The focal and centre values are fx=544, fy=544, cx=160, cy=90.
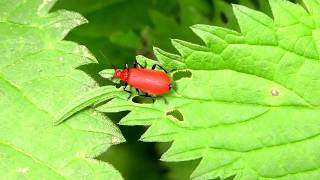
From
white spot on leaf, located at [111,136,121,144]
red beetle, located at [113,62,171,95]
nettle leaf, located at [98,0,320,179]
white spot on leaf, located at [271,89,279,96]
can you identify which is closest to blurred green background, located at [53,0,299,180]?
red beetle, located at [113,62,171,95]

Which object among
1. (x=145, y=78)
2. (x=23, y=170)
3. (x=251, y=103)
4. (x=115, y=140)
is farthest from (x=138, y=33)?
(x=23, y=170)

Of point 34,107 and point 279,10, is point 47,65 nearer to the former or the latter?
point 34,107

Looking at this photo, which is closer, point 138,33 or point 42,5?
point 42,5

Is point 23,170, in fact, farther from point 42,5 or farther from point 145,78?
point 42,5

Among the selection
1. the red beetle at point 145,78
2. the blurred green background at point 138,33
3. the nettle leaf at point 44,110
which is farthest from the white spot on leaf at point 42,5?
the blurred green background at point 138,33

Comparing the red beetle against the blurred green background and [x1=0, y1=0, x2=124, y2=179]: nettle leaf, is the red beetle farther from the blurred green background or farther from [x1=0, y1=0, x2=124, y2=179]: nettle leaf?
the blurred green background

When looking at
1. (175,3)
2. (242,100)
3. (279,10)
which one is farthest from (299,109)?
(175,3)

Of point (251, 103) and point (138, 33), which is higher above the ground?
point (251, 103)
